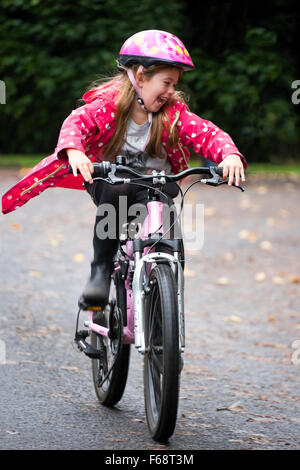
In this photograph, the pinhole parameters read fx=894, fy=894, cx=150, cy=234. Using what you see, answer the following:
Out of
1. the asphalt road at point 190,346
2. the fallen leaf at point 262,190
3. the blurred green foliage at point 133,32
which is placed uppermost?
the blurred green foliage at point 133,32

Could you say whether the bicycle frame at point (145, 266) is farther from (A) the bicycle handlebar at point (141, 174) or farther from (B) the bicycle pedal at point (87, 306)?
(B) the bicycle pedal at point (87, 306)

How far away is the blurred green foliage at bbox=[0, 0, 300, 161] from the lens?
17.8 metres

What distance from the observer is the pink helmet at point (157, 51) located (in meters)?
3.77

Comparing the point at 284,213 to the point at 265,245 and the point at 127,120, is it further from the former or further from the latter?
the point at 127,120

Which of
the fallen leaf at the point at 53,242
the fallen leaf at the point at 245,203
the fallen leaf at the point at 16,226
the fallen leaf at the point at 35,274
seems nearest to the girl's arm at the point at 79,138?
the fallen leaf at the point at 35,274

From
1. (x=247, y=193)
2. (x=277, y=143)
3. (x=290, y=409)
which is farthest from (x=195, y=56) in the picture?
(x=290, y=409)

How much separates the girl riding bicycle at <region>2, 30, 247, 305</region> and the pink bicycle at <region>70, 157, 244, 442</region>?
182mm

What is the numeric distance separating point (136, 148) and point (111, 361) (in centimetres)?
109

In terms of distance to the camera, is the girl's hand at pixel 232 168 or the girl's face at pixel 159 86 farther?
the girl's face at pixel 159 86

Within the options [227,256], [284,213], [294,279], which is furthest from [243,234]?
[294,279]

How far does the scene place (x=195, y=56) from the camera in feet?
59.5

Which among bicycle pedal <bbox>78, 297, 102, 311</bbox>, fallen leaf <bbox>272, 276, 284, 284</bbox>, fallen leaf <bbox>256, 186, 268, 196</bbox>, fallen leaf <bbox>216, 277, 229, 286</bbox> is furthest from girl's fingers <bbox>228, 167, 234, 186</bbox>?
fallen leaf <bbox>256, 186, 268, 196</bbox>

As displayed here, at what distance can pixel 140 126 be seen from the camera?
399 centimetres

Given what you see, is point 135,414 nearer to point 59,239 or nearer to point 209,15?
point 59,239
